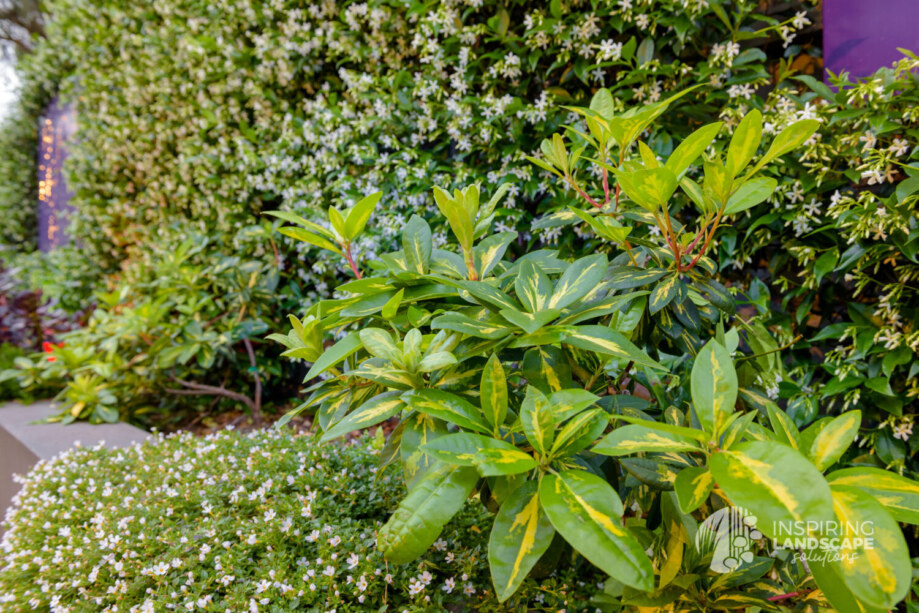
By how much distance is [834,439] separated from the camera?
2.22ft

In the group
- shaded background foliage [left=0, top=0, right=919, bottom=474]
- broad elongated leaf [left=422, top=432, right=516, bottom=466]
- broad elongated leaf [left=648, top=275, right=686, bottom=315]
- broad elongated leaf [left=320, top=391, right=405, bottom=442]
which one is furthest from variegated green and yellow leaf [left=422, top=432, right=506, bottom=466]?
shaded background foliage [left=0, top=0, right=919, bottom=474]

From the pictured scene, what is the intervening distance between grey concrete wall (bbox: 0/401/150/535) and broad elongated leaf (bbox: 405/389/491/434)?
2.25 m

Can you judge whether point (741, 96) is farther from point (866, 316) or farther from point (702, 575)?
point (702, 575)

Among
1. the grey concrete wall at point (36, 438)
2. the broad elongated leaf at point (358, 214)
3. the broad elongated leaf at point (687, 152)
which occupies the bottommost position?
the grey concrete wall at point (36, 438)

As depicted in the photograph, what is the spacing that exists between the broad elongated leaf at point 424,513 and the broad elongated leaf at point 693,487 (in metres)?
0.29

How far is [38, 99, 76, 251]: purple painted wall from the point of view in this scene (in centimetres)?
698

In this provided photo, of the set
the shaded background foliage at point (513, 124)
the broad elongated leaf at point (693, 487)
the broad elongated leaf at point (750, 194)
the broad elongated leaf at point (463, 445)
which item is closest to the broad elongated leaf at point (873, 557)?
the broad elongated leaf at point (693, 487)

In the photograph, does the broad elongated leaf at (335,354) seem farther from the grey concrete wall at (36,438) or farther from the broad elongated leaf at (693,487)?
the grey concrete wall at (36,438)

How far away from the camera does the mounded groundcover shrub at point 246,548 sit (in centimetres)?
116

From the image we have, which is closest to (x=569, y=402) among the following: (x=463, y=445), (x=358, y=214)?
(x=463, y=445)

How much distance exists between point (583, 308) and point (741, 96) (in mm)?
1407

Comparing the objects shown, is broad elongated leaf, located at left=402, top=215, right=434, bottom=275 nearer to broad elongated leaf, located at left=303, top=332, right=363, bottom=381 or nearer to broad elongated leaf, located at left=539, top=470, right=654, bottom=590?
broad elongated leaf, located at left=303, top=332, right=363, bottom=381

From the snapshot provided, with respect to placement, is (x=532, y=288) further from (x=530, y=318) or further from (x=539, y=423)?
(x=539, y=423)

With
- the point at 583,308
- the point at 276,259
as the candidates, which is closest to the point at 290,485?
the point at 583,308
